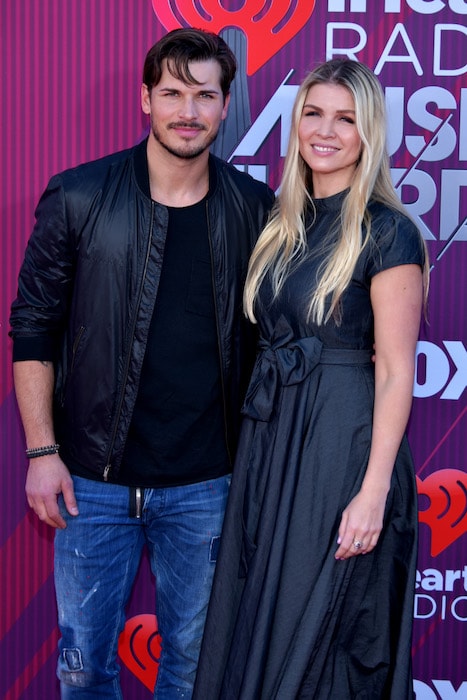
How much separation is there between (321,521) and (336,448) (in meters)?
0.17

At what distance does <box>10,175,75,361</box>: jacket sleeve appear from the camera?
2.17 meters

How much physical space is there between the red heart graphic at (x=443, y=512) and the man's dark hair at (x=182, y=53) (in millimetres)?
1380

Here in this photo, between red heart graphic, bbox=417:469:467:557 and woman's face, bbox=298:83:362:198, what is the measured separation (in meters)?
1.06

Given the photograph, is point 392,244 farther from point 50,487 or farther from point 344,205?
point 50,487

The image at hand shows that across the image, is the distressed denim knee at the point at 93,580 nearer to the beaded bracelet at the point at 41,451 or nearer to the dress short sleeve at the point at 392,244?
the beaded bracelet at the point at 41,451

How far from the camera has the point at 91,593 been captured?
2.27 meters

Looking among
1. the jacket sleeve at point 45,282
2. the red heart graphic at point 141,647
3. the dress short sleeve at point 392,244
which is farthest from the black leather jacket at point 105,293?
the red heart graphic at point 141,647

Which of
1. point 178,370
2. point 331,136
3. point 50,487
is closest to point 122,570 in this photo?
point 50,487

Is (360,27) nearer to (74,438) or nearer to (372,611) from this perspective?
(74,438)

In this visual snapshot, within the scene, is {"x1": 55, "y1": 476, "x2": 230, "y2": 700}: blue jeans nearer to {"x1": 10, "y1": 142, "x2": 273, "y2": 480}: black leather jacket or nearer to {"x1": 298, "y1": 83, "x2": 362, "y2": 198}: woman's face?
{"x1": 10, "y1": 142, "x2": 273, "y2": 480}: black leather jacket

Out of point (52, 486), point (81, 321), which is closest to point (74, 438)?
point (52, 486)

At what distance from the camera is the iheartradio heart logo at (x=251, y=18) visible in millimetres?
2605

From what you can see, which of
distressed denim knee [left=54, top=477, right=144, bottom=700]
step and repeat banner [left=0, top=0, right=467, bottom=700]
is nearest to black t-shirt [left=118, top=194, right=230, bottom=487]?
distressed denim knee [left=54, top=477, right=144, bottom=700]

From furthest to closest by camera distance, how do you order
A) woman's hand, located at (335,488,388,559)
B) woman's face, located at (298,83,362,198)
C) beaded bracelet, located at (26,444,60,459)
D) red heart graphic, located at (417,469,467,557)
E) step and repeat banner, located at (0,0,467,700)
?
red heart graphic, located at (417,469,467,557), step and repeat banner, located at (0,0,467,700), beaded bracelet, located at (26,444,60,459), woman's face, located at (298,83,362,198), woman's hand, located at (335,488,388,559)
